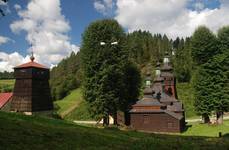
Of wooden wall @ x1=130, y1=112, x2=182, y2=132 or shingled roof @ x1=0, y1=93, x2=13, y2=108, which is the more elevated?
shingled roof @ x1=0, y1=93, x2=13, y2=108

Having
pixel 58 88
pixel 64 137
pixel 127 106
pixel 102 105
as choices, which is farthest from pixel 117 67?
pixel 58 88

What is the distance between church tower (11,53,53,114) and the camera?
55.9 meters

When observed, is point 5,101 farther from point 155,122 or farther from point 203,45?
point 203,45

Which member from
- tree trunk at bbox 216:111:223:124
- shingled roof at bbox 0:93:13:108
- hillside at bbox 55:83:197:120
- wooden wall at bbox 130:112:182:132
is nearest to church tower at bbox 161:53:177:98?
hillside at bbox 55:83:197:120

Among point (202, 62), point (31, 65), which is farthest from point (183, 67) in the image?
point (31, 65)

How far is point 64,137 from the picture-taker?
16.4 meters

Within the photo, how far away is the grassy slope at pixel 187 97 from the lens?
80.0m

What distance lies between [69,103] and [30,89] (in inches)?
1743

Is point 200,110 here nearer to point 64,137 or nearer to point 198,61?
point 198,61

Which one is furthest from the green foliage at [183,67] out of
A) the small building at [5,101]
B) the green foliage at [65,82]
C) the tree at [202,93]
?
the small building at [5,101]

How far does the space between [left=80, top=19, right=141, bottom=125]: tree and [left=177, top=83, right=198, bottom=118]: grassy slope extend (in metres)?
33.2

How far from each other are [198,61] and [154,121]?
12.6 meters

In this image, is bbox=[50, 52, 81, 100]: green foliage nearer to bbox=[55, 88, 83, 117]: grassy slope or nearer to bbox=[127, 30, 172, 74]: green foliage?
bbox=[55, 88, 83, 117]: grassy slope

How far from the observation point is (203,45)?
54.4 meters
